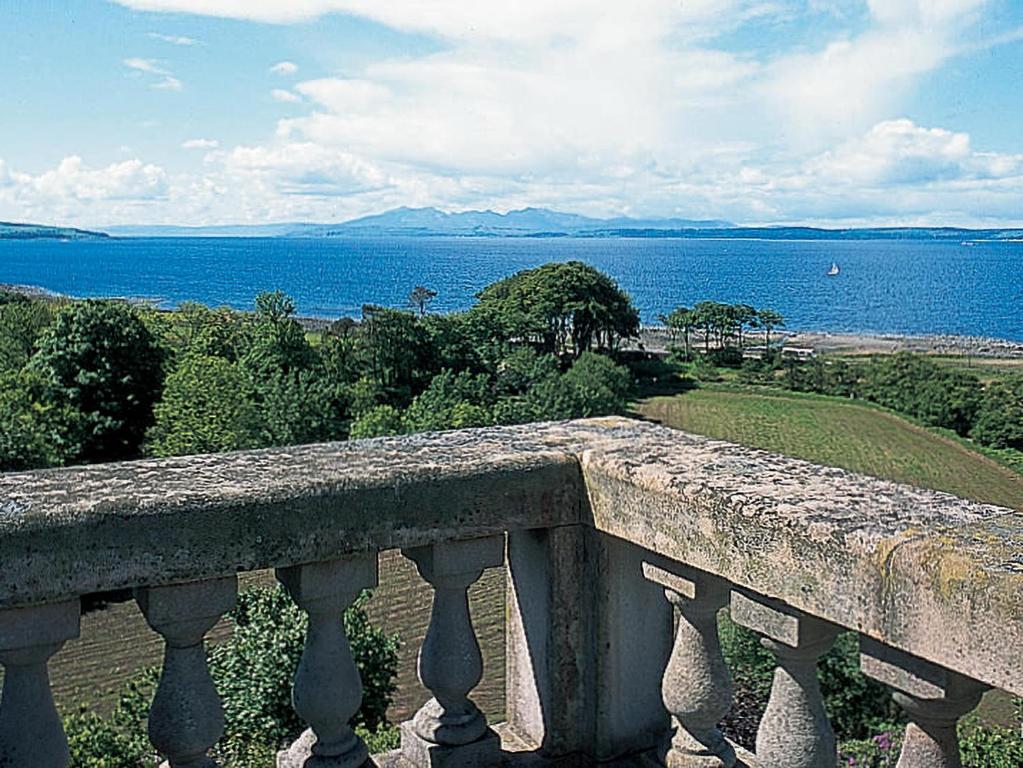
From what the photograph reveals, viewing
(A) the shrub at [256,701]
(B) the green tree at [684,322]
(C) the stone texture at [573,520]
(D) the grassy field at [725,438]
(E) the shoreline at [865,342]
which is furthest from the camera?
(E) the shoreline at [865,342]

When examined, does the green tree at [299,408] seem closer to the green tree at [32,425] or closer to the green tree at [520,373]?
the green tree at [32,425]

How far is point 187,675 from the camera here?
244 cm

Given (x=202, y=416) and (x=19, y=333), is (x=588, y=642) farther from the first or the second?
(x=19, y=333)

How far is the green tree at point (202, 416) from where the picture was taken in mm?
41875

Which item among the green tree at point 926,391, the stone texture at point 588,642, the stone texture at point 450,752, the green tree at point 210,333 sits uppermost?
the stone texture at point 588,642

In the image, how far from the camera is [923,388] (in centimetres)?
6638

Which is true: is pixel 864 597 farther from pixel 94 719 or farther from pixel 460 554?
pixel 94 719

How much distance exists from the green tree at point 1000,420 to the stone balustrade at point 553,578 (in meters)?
61.7

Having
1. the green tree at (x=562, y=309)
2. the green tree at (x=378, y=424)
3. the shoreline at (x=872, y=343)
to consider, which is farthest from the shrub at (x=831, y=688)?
the shoreline at (x=872, y=343)

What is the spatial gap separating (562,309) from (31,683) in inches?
3021

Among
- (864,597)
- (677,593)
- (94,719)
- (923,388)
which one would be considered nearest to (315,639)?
(677,593)

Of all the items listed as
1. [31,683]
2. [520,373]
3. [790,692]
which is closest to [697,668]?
[790,692]

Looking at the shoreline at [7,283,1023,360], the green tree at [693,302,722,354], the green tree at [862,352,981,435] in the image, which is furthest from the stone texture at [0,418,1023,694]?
the green tree at [693,302,722,354]

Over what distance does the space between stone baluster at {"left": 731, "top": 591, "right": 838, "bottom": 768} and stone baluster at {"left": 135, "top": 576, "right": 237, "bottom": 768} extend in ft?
3.87
